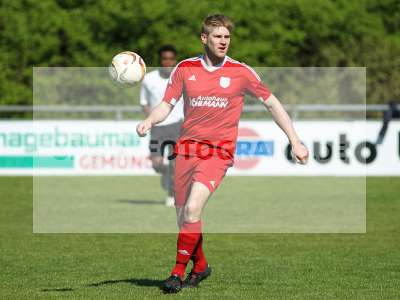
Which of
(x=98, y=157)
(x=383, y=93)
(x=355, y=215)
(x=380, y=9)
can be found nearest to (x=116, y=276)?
(x=355, y=215)

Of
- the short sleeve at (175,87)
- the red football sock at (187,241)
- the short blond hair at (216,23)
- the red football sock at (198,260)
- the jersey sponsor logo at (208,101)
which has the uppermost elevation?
the short blond hair at (216,23)

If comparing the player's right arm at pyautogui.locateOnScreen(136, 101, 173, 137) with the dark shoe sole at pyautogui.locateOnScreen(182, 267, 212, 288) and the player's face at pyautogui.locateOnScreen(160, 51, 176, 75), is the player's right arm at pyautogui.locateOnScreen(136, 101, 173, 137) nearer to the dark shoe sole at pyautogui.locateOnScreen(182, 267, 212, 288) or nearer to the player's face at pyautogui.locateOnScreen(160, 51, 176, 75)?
the dark shoe sole at pyautogui.locateOnScreen(182, 267, 212, 288)

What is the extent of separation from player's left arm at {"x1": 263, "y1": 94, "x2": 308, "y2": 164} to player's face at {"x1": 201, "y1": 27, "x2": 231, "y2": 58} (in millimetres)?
598

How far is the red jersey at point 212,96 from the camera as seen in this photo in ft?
30.8

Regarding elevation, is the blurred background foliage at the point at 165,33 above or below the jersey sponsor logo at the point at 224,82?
above

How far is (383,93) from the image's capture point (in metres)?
36.9

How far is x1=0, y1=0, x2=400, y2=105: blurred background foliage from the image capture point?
3847 cm

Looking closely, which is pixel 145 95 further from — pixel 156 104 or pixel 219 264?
pixel 219 264

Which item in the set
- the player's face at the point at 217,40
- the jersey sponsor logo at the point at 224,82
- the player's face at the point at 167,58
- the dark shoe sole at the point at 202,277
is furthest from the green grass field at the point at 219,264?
the player's face at the point at 167,58

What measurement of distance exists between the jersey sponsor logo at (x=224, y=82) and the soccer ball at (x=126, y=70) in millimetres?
926

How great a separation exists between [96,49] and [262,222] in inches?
1008

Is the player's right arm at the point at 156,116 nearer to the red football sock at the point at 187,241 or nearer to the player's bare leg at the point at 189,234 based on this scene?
the player's bare leg at the point at 189,234

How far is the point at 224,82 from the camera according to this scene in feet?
30.8

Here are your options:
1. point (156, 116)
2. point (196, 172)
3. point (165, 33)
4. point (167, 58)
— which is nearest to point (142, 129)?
point (156, 116)
